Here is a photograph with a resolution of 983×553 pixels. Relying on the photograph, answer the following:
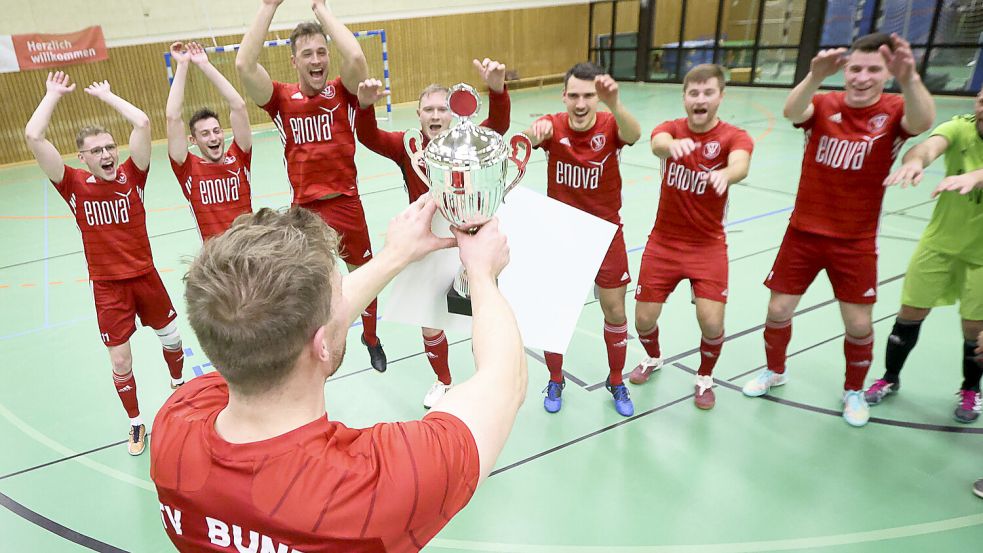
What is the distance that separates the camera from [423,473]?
4.02ft

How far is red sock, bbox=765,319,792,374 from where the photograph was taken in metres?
3.96

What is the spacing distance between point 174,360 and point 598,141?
10.4 ft

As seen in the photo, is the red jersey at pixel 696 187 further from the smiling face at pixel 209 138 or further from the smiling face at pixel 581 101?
the smiling face at pixel 209 138

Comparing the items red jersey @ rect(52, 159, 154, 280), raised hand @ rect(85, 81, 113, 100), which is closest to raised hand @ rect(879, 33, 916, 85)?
red jersey @ rect(52, 159, 154, 280)

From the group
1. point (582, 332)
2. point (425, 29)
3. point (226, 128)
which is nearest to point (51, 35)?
point (226, 128)

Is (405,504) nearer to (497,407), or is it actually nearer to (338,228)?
(497,407)

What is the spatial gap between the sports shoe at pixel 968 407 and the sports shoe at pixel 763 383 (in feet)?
3.22

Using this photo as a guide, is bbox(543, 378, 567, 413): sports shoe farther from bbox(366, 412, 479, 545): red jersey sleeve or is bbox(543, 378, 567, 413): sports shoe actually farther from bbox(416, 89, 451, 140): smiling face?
bbox(366, 412, 479, 545): red jersey sleeve

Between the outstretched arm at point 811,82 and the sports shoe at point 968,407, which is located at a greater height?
the outstretched arm at point 811,82

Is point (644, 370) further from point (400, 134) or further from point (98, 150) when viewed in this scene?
point (98, 150)

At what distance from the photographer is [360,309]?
5.45ft

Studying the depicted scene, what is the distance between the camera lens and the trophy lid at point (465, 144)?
186cm

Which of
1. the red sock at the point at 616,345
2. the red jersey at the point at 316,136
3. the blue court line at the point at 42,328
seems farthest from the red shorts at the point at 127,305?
the red sock at the point at 616,345

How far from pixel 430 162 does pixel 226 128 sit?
14.7m
